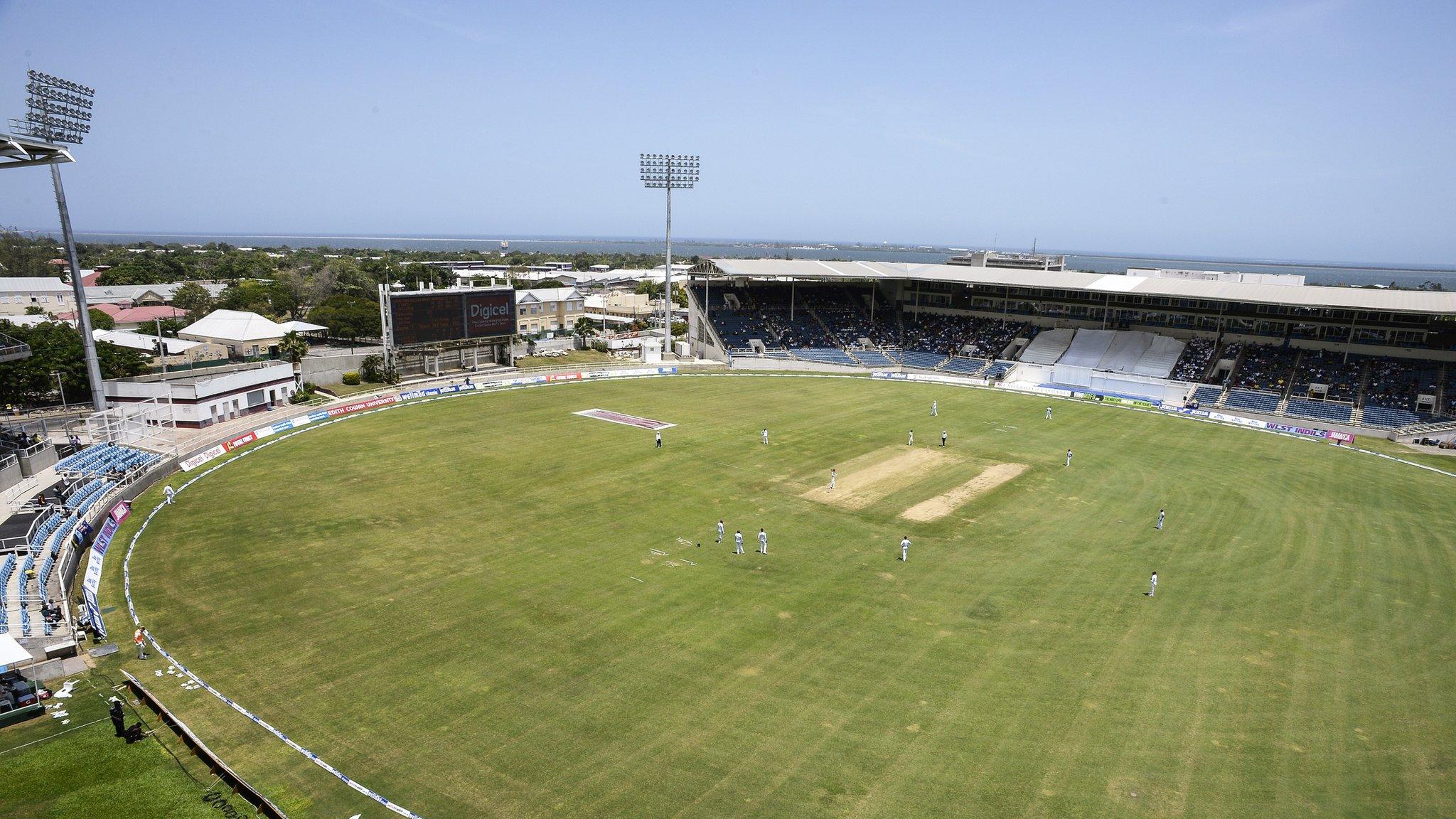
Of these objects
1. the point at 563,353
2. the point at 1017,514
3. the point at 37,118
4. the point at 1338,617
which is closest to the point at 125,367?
the point at 37,118

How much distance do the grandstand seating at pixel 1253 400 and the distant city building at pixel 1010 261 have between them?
35201 mm

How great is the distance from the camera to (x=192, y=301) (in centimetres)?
8881

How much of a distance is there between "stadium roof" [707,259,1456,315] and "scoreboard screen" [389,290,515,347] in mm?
21960

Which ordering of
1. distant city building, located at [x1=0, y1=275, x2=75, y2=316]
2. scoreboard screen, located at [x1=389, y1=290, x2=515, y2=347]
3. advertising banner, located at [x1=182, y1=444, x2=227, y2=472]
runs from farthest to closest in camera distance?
distant city building, located at [x1=0, y1=275, x2=75, y2=316] → scoreboard screen, located at [x1=389, y1=290, x2=515, y2=347] → advertising banner, located at [x1=182, y1=444, x2=227, y2=472]

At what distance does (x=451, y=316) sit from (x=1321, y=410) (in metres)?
66.4

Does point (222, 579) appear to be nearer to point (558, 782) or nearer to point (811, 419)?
point (558, 782)

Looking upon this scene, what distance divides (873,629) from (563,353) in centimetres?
6013

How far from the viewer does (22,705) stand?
1669cm

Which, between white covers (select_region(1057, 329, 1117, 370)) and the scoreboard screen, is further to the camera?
white covers (select_region(1057, 329, 1117, 370))

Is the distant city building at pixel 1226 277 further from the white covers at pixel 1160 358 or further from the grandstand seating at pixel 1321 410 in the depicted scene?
the grandstand seating at pixel 1321 410

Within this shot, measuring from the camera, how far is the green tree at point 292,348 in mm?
60125

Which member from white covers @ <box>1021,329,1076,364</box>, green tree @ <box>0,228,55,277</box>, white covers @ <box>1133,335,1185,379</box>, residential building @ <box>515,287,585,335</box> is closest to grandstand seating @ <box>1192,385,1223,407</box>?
white covers @ <box>1133,335,1185,379</box>

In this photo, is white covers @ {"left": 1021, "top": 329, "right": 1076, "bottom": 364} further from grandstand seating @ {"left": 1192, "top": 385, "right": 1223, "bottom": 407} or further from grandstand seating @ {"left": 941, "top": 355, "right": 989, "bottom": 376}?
grandstand seating @ {"left": 1192, "top": 385, "right": 1223, "bottom": 407}

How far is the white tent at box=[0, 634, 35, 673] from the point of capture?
1645 centimetres
